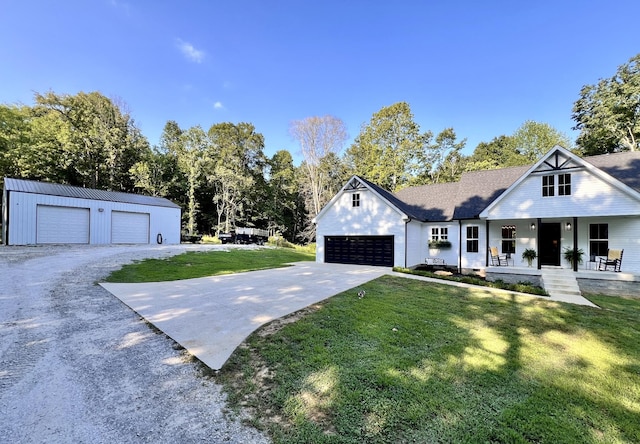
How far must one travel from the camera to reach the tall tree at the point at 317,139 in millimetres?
29719

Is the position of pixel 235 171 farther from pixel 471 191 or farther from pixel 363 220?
pixel 471 191

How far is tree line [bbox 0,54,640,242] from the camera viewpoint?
1053 inches

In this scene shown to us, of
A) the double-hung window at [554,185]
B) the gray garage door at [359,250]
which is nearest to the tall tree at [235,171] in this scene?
the gray garage door at [359,250]

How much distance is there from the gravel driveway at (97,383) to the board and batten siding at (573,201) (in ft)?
46.5

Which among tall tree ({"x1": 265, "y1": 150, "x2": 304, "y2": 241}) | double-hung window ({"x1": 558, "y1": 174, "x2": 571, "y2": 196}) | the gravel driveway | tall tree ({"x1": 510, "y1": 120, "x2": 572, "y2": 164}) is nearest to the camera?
the gravel driveway

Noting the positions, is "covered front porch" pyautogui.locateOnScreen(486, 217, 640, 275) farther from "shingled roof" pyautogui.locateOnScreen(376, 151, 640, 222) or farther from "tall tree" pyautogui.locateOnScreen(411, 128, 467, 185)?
"tall tree" pyautogui.locateOnScreen(411, 128, 467, 185)

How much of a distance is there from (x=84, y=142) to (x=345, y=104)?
28737mm

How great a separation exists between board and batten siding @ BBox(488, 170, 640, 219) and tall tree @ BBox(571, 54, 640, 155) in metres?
18.7

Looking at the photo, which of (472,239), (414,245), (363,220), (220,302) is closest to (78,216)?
(220,302)

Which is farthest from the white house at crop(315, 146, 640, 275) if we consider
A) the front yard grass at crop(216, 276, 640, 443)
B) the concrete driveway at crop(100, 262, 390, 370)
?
the front yard grass at crop(216, 276, 640, 443)

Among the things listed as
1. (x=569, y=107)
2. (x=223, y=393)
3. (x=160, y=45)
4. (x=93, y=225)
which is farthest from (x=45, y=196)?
(x=569, y=107)

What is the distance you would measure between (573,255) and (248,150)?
1396 inches

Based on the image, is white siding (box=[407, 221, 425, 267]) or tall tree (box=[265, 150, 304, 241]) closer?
white siding (box=[407, 221, 425, 267])

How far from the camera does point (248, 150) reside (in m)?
38.3
